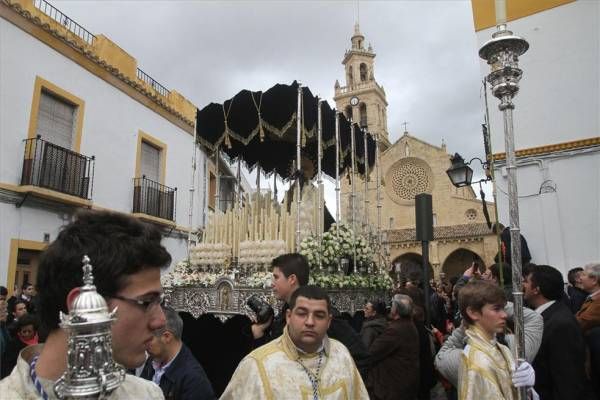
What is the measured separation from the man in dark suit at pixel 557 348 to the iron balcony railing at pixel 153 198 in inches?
421

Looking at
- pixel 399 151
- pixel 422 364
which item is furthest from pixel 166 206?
pixel 399 151

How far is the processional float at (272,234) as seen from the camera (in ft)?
20.5

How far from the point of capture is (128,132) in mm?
11969

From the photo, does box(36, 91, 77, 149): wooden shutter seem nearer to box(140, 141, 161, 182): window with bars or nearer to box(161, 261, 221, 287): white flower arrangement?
box(140, 141, 161, 182): window with bars

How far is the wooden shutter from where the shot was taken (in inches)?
379

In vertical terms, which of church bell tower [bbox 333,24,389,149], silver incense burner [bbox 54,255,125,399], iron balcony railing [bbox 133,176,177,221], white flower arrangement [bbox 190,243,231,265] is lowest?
silver incense burner [bbox 54,255,125,399]

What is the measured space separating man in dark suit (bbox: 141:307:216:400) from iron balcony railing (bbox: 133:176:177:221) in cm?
969

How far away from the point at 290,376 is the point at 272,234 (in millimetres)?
4492

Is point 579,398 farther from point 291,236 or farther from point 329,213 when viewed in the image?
point 329,213

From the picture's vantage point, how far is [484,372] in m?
2.34

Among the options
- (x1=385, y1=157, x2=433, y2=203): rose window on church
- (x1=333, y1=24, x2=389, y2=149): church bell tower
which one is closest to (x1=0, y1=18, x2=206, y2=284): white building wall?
(x1=385, y1=157, x2=433, y2=203): rose window on church

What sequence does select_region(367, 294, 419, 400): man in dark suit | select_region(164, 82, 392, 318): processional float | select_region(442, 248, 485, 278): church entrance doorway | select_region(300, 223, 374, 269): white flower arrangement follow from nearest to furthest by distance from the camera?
select_region(367, 294, 419, 400): man in dark suit
select_region(300, 223, 374, 269): white flower arrangement
select_region(164, 82, 392, 318): processional float
select_region(442, 248, 485, 278): church entrance doorway

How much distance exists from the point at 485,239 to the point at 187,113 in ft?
75.1

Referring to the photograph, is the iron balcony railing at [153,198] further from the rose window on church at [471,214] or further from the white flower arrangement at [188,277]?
the rose window on church at [471,214]
